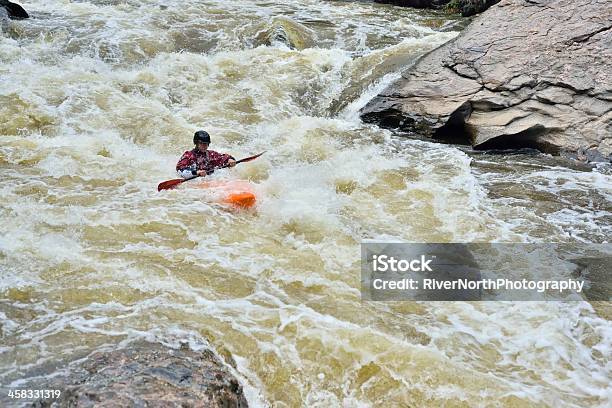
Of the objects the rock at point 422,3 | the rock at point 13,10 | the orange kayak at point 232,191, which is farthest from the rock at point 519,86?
the rock at point 13,10

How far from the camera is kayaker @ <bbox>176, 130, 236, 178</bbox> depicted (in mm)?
6102

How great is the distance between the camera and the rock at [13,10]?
1145 centimetres

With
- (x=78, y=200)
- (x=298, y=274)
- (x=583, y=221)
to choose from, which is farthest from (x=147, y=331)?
(x=583, y=221)

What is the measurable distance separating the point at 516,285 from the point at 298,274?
1744mm

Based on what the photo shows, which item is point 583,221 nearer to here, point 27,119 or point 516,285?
point 516,285

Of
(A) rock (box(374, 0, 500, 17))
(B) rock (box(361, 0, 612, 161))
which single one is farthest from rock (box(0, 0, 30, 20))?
(A) rock (box(374, 0, 500, 17))

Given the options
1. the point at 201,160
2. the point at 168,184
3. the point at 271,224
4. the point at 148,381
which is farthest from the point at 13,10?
the point at 148,381

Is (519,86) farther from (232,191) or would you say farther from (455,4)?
(455,4)

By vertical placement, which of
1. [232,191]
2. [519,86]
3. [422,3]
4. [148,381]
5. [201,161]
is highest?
[422,3]

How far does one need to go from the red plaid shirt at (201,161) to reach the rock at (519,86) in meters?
2.62

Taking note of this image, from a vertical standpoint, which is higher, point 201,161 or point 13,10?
point 13,10

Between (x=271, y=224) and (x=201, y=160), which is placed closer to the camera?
(x=271, y=224)

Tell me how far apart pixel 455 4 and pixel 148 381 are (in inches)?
528

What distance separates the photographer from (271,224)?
5367mm
